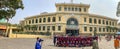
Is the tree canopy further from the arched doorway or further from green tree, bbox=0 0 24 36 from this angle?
the arched doorway

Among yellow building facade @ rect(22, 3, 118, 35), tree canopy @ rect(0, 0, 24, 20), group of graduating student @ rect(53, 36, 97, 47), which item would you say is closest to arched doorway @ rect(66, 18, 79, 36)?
yellow building facade @ rect(22, 3, 118, 35)

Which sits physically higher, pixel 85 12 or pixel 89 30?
pixel 85 12

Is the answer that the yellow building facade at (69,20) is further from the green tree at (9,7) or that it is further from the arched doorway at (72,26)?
the green tree at (9,7)

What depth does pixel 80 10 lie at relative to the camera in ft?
249

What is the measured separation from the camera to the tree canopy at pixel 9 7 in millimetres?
18805

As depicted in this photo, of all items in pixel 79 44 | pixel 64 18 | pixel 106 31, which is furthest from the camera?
pixel 106 31

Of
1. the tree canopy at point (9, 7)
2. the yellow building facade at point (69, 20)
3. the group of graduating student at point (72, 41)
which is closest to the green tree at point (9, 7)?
the tree canopy at point (9, 7)

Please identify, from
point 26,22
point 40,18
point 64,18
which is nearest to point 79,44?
point 64,18

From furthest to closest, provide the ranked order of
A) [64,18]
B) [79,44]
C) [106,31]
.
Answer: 1. [106,31]
2. [64,18]
3. [79,44]

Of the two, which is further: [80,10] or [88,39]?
[80,10]

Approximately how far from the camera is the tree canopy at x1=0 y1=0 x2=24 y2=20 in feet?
61.7

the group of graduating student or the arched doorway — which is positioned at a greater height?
the group of graduating student

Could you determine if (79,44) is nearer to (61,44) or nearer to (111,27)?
(61,44)

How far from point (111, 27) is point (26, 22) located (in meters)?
27.9
